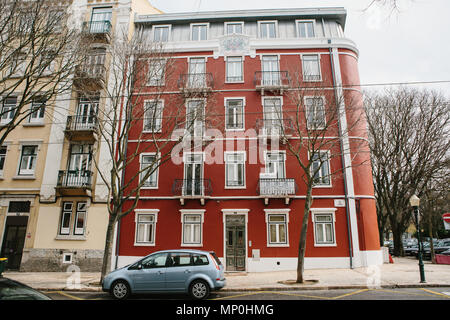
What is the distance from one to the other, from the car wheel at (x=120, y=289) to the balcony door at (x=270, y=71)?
14918mm

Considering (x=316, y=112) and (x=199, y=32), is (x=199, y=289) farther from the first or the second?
(x=199, y=32)

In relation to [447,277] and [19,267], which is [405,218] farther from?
[19,267]

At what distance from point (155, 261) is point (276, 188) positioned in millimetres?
9431

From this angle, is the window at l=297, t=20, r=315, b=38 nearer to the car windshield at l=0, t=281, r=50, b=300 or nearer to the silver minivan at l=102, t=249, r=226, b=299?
the silver minivan at l=102, t=249, r=226, b=299

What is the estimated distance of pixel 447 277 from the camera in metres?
13.0

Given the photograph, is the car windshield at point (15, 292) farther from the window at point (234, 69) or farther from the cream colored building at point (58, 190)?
the window at point (234, 69)

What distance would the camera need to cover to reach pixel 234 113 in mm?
19297

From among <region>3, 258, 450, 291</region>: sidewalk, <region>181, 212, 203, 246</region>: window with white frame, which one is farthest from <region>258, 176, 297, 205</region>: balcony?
<region>3, 258, 450, 291</region>: sidewalk

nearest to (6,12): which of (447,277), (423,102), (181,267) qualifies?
(181,267)

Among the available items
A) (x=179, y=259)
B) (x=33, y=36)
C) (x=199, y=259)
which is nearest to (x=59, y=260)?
(x=179, y=259)

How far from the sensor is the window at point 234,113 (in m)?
19.0

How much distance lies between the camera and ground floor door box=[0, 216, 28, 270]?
17.1m
